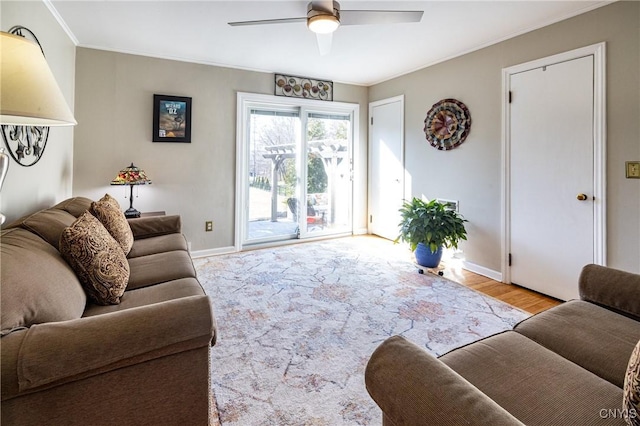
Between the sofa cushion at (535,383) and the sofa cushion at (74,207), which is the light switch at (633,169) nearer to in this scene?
the sofa cushion at (535,383)

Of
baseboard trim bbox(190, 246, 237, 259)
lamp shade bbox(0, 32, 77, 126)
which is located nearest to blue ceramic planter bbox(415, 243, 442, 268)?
baseboard trim bbox(190, 246, 237, 259)

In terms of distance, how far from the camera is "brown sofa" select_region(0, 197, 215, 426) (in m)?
0.94

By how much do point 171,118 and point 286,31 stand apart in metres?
1.75

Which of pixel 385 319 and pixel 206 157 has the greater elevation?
pixel 206 157

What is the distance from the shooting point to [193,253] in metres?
4.07

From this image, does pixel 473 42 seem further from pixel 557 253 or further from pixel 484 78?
pixel 557 253

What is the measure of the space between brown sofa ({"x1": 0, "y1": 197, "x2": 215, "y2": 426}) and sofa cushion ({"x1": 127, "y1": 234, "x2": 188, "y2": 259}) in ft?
3.58

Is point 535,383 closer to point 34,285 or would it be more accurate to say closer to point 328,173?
point 34,285

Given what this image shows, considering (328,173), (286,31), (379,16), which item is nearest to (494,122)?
(379,16)

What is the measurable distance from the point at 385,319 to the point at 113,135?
346cm

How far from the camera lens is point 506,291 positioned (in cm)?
307

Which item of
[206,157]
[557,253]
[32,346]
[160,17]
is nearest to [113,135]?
[206,157]

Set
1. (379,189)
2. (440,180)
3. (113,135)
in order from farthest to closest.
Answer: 1. (379,189)
2. (440,180)
3. (113,135)

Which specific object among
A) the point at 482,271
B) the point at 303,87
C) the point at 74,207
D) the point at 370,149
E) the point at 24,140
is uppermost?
the point at 303,87
